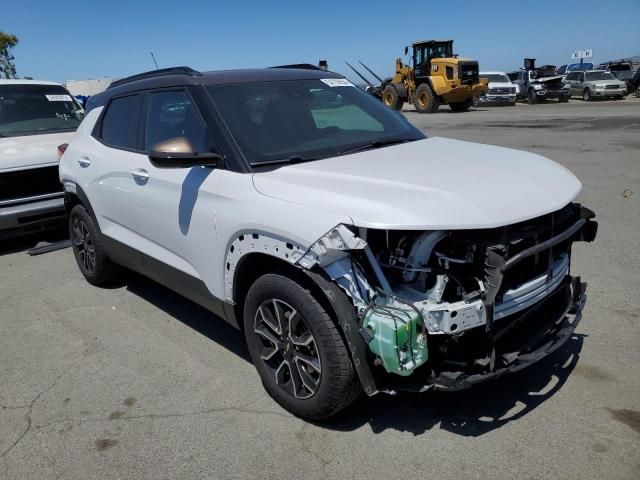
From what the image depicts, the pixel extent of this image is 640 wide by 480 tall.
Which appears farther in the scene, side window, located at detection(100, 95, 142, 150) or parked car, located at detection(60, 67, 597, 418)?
side window, located at detection(100, 95, 142, 150)

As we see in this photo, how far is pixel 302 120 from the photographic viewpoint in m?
3.73

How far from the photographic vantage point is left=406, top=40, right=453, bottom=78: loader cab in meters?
26.6

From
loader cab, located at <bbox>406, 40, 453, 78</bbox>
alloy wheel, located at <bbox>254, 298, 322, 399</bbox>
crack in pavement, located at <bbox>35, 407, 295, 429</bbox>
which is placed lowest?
crack in pavement, located at <bbox>35, 407, 295, 429</bbox>

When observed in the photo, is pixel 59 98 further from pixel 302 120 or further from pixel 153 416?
pixel 153 416

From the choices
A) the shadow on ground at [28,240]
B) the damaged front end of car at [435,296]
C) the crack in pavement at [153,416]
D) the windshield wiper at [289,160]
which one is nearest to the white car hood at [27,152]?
the shadow on ground at [28,240]

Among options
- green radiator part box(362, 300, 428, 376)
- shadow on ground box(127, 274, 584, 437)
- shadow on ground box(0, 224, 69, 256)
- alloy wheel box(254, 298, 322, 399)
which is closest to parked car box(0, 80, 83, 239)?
shadow on ground box(0, 224, 69, 256)

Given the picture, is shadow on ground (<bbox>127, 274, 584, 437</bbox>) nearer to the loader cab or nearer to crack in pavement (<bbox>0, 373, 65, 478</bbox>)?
crack in pavement (<bbox>0, 373, 65, 478</bbox>)

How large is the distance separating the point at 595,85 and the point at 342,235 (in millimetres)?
33324

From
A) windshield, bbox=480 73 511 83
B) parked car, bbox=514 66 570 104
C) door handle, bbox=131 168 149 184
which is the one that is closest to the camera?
door handle, bbox=131 168 149 184

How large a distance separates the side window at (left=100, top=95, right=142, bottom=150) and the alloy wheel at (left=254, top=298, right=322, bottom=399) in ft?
6.41

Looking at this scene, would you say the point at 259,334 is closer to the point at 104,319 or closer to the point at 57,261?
the point at 104,319

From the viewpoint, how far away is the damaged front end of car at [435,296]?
8.11ft

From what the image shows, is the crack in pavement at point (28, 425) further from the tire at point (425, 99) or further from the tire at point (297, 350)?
the tire at point (425, 99)

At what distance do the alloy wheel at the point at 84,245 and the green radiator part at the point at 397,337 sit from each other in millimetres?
3509
